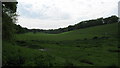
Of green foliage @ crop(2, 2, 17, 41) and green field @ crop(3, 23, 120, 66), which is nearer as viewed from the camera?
green field @ crop(3, 23, 120, 66)

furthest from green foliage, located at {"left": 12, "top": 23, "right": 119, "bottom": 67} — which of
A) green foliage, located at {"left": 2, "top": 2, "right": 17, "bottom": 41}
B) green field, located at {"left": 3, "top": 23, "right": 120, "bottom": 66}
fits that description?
green foliage, located at {"left": 2, "top": 2, "right": 17, "bottom": 41}

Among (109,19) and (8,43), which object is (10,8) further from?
(109,19)

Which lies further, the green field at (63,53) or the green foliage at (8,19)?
the green foliage at (8,19)

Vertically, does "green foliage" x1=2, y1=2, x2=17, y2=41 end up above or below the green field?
above

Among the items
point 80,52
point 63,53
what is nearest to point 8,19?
point 63,53

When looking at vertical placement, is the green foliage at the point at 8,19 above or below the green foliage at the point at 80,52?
above

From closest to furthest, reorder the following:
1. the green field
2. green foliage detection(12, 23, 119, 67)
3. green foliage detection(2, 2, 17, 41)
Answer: the green field
green foliage detection(2, 2, 17, 41)
green foliage detection(12, 23, 119, 67)

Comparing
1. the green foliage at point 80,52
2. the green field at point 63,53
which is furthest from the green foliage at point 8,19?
the green foliage at point 80,52

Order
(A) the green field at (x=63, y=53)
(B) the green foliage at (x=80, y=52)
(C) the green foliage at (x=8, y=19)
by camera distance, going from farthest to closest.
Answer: (B) the green foliage at (x=80, y=52)
(C) the green foliage at (x=8, y=19)
(A) the green field at (x=63, y=53)

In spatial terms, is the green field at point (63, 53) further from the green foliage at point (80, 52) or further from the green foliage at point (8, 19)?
the green foliage at point (8, 19)

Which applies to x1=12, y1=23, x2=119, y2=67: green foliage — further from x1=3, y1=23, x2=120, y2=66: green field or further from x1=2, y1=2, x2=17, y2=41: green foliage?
x1=2, y1=2, x2=17, y2=41: green foliage

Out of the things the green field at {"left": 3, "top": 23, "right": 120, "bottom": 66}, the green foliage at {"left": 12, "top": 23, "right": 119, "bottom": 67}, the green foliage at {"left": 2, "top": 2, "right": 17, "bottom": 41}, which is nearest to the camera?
the green field at {"left": 3, "top": 23, "right": 120, "bottom": 66}

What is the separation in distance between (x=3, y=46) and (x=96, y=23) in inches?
5972

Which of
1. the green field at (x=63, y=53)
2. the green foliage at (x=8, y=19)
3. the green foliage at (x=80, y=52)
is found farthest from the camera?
the green foliage at (x=80, y=52)
